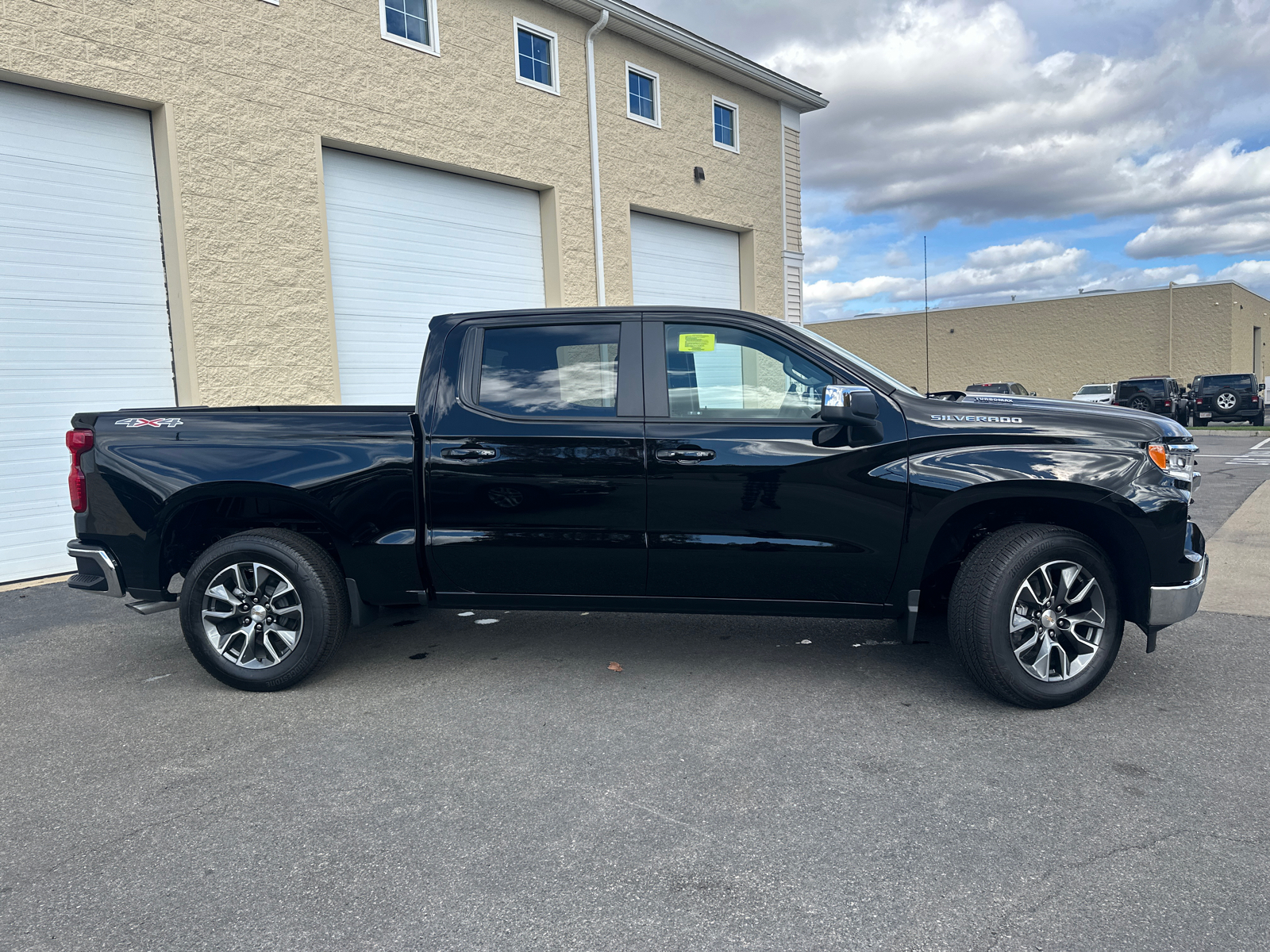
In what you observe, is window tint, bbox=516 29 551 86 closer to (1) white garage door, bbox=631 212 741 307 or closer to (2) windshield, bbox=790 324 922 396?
(1) white garage door, bbox=631 212 741 307

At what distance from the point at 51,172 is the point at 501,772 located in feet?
24.7

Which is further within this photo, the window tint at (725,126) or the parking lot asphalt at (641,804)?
the window tint at (725,126)

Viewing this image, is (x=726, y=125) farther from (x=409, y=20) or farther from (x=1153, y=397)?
(x=1153, y=397)

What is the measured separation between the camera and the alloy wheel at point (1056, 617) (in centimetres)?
394

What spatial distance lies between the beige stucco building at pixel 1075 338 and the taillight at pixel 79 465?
129ft

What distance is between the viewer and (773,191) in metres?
16.3

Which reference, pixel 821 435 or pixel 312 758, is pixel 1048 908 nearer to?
pixel 821 435

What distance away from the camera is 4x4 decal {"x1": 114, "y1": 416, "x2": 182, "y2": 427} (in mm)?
4465

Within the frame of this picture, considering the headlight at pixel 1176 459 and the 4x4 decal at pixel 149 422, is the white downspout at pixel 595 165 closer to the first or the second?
the 4x4 decal at pixel 149 422

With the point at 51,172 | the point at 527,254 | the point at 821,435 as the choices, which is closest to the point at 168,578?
the point at 821,435

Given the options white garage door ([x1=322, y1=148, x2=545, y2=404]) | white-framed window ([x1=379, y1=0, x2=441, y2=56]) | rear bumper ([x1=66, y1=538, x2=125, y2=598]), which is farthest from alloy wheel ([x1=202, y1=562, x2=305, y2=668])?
white-framed window ([x1=379, y1=0, x2=441, y2=56])

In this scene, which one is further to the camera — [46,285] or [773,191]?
[773,191]

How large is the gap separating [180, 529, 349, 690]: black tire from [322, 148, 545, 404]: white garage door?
19.8ft

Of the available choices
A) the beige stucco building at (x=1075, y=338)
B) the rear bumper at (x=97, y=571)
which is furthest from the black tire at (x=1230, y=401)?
the rear bumper at (x=97, y=571)
